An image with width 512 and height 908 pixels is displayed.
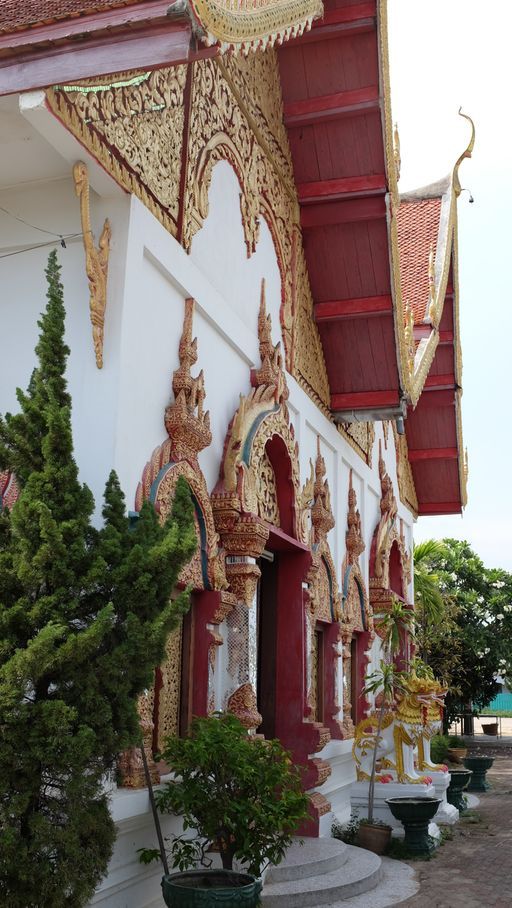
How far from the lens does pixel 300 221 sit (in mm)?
7984

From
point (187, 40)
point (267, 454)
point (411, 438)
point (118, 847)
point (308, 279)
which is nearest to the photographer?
point (187, 40)

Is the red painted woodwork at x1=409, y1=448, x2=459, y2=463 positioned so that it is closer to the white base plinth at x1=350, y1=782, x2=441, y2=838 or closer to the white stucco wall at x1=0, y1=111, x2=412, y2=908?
the white base plinth at x1=350, y1=782, x2=441, y2=838

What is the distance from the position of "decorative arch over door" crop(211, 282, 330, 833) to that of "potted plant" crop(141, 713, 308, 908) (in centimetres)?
112

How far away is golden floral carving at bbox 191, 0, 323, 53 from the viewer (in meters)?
3.64

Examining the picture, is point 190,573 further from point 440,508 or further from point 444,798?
point 440,508

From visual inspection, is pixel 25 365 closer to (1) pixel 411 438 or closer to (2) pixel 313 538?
(2) pixel 313 538

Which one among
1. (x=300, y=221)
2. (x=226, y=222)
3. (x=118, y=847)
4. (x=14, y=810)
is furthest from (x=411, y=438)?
(x=14, y=810)

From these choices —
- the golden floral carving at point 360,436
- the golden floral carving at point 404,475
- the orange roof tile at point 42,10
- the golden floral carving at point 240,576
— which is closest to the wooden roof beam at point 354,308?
the golden floral carving at point 360,436

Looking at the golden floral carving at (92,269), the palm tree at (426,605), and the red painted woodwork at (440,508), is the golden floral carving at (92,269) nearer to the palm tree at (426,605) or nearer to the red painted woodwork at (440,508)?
the red painted woodwork at (440,508)

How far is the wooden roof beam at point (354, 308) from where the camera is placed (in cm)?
817

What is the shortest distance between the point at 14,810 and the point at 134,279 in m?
2.62

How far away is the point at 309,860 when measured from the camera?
5766mm

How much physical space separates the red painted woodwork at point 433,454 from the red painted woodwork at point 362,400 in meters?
3.94

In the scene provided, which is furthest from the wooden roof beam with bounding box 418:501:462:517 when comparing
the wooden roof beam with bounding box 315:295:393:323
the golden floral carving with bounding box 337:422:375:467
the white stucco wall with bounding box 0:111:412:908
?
the white stucco wall with bounding box 0:111:412:908
